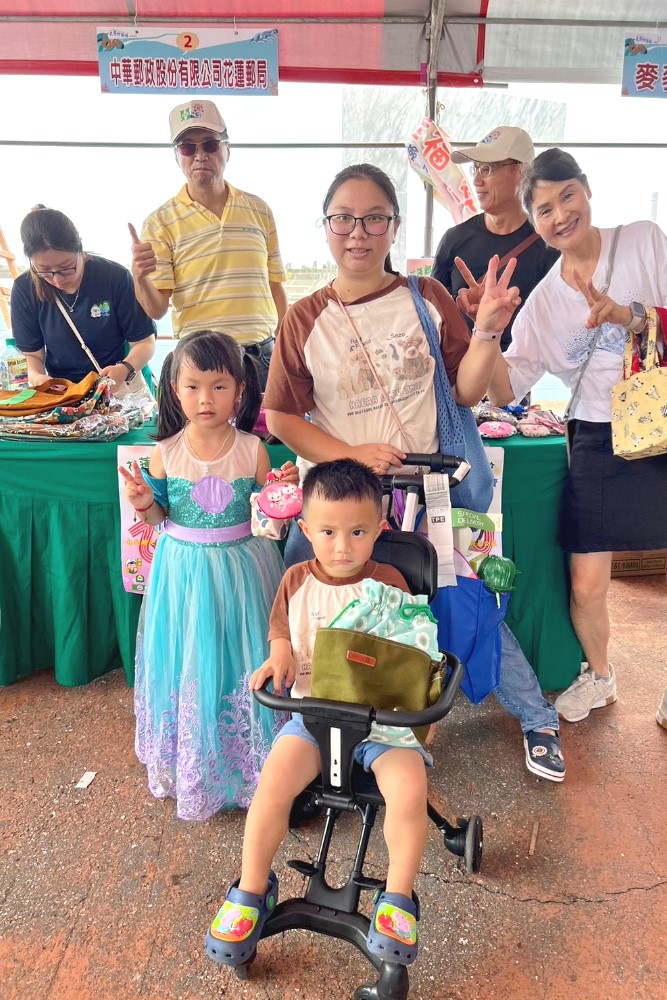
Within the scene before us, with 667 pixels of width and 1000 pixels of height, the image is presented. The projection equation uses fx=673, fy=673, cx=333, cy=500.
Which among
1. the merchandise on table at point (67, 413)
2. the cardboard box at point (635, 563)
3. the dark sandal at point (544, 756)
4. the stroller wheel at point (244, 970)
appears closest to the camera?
the stroller wheel at point (244, 970)

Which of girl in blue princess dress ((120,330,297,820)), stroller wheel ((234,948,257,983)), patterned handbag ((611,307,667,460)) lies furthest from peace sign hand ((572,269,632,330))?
stroller wheel ((234,948,257,983))

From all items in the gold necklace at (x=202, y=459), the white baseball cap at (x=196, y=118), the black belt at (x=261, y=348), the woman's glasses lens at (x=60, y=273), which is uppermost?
the white baseball cap at (x=196, y=118)

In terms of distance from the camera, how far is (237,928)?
131cm

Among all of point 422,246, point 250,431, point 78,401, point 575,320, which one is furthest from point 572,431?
point 422,246

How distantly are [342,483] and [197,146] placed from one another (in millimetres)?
1603

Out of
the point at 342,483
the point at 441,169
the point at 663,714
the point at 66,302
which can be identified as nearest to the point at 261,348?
the point at 66,302

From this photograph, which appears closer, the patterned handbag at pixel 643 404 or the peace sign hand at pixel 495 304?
the peace sign hand at pixel 495 304

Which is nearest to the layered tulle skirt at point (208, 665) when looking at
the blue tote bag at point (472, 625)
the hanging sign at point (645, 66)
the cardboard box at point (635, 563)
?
the blue tote bag at point (472, 625)

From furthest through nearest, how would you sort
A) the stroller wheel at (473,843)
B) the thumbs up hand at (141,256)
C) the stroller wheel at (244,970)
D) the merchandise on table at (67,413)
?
1. the merchandise on table at (67,413)
2. the thumbs up hand at (141,256)
3. the stroller wheel at (473,843)
4. the stroller wheel at (244,970)

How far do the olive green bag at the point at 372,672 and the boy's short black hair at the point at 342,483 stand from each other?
0.93 feet

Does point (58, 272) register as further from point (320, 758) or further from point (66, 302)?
point (320, 758)

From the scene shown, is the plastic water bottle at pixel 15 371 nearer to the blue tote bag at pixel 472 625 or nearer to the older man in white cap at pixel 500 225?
the older man in white cap at pixel 500 225

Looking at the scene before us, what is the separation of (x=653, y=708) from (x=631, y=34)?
161 inches

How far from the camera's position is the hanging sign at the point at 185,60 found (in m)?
3.98
